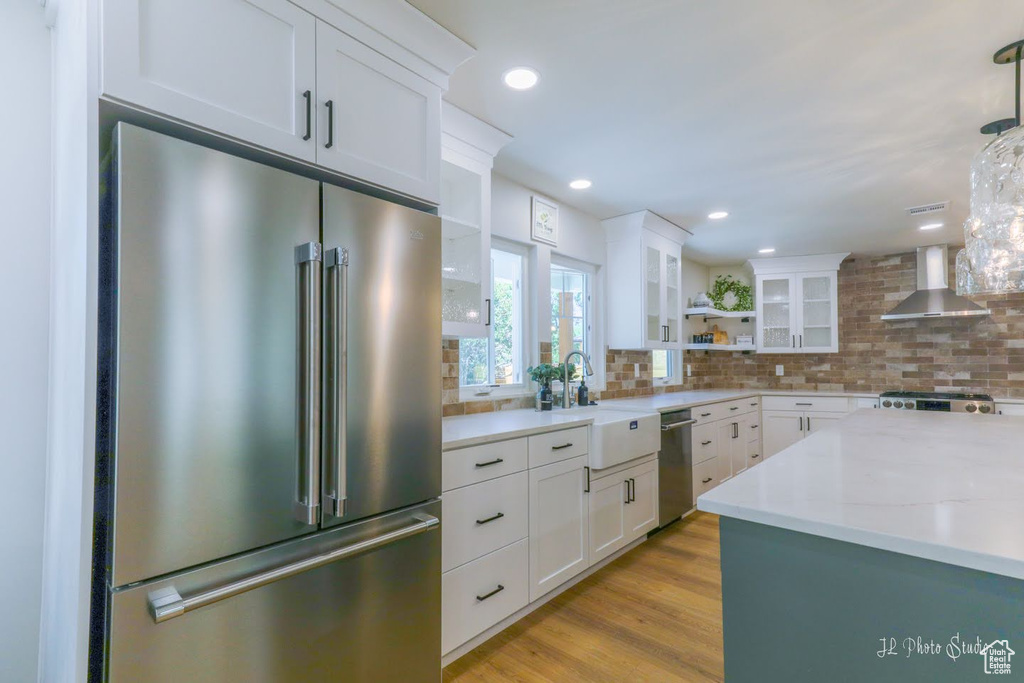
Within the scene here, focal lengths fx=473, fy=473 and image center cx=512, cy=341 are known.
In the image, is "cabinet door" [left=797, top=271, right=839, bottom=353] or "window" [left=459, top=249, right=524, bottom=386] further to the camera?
"cabinet door" [left=797, top=271, right=839, bottom=353]

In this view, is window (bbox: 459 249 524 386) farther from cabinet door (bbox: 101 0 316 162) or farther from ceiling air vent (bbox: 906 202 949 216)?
ceiling air vent (bbox: 906 202 949 216)

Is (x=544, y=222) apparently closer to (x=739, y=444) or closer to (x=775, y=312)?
(x=739, y=444)

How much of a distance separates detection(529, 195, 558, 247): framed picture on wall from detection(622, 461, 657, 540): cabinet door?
66.0 inches

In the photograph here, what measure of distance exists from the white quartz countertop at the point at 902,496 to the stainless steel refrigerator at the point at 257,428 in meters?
0.94

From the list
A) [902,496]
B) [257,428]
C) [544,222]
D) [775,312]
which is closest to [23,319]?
[257,428]

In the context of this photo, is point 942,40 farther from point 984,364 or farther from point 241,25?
point 984,364

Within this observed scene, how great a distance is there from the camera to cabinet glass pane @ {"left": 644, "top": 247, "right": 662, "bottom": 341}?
398 centimetres

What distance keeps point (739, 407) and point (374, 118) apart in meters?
4.43

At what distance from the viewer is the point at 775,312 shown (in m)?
5.62

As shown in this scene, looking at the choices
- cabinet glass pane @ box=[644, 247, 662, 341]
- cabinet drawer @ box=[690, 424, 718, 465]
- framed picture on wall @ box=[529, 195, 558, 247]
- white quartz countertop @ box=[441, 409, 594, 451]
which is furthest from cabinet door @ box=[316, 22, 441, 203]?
cabinet drawer @ box=[690, 424, 718, 465]

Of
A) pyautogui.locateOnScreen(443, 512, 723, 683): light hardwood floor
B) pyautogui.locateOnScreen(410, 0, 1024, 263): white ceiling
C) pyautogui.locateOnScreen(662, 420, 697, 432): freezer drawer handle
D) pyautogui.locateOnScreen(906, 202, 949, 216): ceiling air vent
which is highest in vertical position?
pyautogui.locateOnScreen(410, 0, 1024, 263): white ceiling

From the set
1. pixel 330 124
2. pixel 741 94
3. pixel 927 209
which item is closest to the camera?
pixel 330 124

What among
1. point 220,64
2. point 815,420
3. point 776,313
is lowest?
point 815,420

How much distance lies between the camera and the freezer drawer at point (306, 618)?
1003mm
